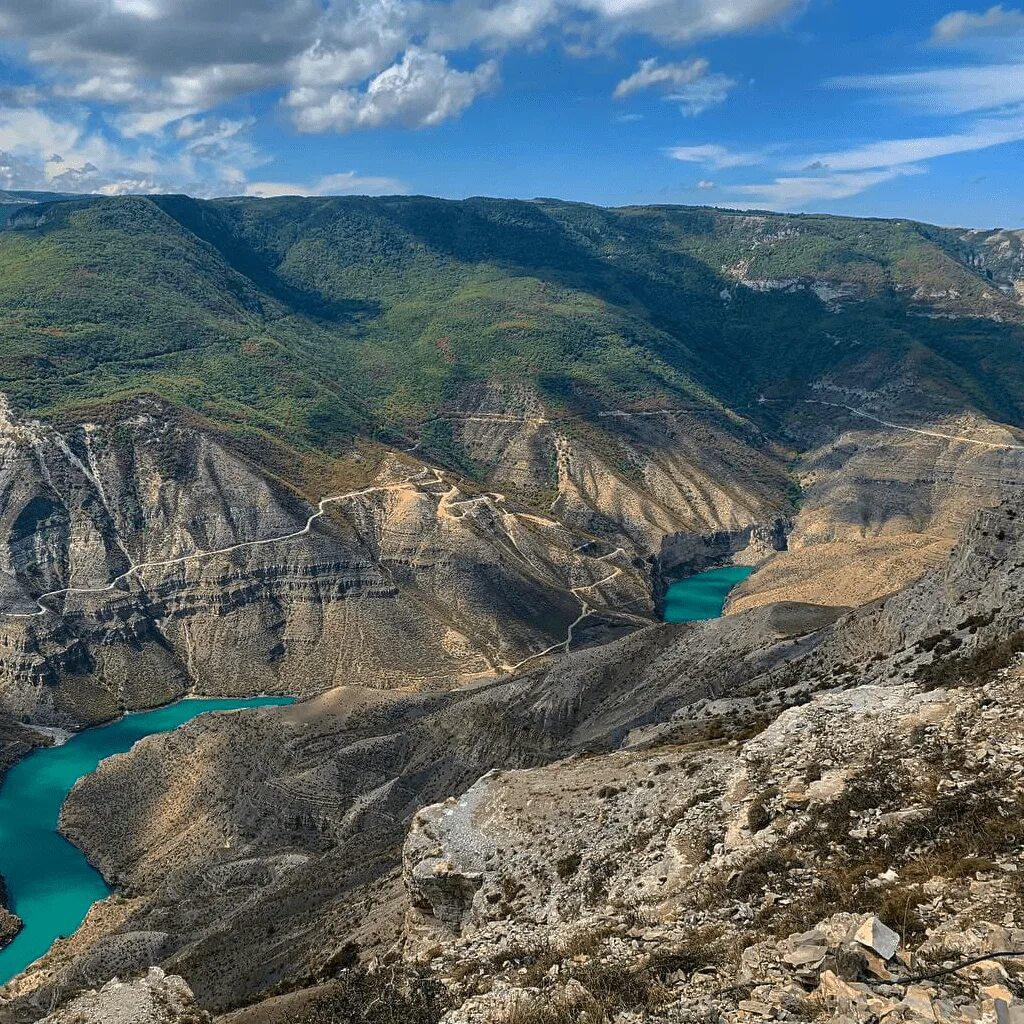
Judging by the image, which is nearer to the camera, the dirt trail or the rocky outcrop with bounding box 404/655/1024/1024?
the rocky outcrop with bounding box 404/655/1024/1024

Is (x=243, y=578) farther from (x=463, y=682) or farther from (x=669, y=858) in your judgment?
(x=669, y=858)

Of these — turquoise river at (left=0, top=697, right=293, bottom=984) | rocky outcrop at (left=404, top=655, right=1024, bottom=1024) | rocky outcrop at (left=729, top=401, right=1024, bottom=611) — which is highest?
rocky outcrop at (left=404, top=655, right=1024, bottom=1024)

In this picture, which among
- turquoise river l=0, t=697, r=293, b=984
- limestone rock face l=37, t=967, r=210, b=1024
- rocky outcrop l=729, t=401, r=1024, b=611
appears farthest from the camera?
rocky outcrop l=729, t=401, r=1024, b=611

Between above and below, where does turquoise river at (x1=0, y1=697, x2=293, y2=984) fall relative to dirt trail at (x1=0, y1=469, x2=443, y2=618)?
below

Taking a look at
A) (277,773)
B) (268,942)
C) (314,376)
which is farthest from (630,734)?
(314,376)

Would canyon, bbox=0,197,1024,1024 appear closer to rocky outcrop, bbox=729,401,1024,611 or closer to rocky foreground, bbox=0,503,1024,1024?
rocky foreground, bbox=0,503,1024,1024

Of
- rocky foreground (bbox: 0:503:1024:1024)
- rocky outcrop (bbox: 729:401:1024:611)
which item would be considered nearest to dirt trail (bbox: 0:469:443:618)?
rocky foreground (bbox: 0:503:1024:1024)

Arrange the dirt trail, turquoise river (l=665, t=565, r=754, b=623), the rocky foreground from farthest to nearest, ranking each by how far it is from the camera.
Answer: turquoise river (l=665, t=565, r=754, b=623) < the dirt trail < the rocky foreground

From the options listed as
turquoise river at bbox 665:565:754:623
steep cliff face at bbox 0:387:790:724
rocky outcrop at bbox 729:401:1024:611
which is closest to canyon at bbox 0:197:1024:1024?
steep cliff face at bbox 0:387:790:724
